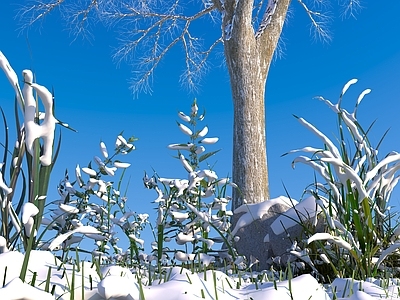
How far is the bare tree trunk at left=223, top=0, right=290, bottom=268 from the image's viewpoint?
582cm

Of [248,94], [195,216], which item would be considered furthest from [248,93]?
[195,216]

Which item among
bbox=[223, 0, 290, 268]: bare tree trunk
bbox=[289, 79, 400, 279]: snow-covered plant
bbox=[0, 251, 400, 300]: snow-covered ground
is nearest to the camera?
bbox=[0, 251, 400, 300]: snow-covered ground

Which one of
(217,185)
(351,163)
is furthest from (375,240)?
(217,185)

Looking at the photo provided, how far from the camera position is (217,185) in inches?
102

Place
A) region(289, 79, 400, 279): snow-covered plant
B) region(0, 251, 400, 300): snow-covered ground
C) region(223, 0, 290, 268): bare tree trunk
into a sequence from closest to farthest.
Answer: region(0, 251, 400, 300): snow-covered ground → region(289, 79, 400, 279): snow-covered plant → region(223, 0, 290, 268): bare tree trunk

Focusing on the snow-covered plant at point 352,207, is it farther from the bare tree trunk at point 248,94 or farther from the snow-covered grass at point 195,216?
the bare tree trunk at point 248,94

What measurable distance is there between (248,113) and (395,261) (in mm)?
3722

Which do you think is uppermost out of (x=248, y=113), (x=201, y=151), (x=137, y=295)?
(x=248, y=113)

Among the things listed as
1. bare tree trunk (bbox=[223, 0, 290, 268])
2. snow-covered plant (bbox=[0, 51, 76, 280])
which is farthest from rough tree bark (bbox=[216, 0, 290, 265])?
snow-covered plant (bbox=[0, 51, 76, 280])

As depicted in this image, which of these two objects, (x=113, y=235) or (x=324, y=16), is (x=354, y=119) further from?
(x=324, y=16)

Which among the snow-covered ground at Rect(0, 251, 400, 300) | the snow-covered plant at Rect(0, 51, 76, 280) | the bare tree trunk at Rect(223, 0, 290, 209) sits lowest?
the snow-covered ground at Rect(0, 251, 400, 300)

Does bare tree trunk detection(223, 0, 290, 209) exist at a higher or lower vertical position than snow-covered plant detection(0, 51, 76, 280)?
higher

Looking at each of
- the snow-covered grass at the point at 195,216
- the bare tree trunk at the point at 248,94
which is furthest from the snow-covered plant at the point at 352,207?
the bare tree trunk at the point at 248,94

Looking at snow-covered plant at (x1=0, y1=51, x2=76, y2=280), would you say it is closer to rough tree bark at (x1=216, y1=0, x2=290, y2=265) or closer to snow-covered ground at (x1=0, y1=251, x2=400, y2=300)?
snow-covered ground at (x1=0, y1=251, x2=400, y2=300)
